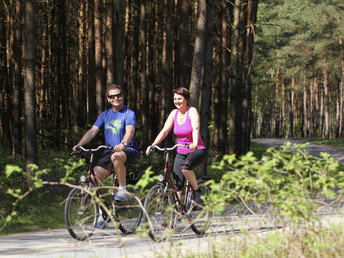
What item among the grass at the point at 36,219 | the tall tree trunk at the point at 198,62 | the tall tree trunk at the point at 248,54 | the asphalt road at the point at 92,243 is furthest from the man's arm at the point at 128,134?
the tall tree trunk at the point at 248,54

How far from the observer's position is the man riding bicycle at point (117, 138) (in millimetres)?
7266

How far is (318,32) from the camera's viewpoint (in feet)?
145

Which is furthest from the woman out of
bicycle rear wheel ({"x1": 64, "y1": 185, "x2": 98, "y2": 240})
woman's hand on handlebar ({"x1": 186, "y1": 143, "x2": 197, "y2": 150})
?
bicycle rear wheel ({"x1": 64, "y1": 185, "x2": 98, "y2": 240})

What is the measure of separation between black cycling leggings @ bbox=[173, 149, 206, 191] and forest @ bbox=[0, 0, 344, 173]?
154 inches

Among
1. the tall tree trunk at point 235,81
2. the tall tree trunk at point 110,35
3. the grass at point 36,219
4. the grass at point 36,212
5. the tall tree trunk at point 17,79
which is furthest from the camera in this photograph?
the tall tree trunk at point 235,81

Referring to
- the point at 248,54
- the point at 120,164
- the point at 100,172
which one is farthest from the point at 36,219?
the point at 248,54

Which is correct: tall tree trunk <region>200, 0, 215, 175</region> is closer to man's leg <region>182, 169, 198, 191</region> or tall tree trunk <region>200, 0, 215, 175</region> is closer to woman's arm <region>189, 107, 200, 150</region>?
man's leg <region>182, 169, 198, 191</region>

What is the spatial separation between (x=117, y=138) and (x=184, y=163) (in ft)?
3.61

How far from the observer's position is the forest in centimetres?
1211

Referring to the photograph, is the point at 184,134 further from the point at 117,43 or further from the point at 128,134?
the point at 117,43

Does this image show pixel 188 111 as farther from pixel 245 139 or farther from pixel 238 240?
pixel 245 139

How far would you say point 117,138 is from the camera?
7.46m

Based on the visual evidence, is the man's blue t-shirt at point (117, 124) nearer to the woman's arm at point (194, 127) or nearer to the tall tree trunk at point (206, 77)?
the woman's arm at point (194, 127)

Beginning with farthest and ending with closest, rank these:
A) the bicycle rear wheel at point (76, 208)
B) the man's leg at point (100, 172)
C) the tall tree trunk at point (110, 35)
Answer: the tall tree trunk at point (110, 35) → the man's leg at point (100, 172) → the bicycle rear wheel at point (76, 208)
